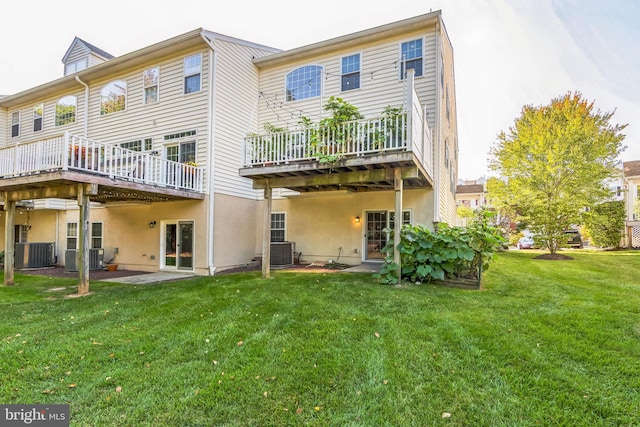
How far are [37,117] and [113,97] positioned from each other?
525 cm

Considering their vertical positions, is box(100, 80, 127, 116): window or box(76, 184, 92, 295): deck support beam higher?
box(100, 80, 127, 116): window

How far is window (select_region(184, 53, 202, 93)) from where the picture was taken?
35.7 ft

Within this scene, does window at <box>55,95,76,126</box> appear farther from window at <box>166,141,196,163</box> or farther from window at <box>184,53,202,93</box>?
window at <box>184,53,202,93</box>

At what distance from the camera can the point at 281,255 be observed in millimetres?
10992

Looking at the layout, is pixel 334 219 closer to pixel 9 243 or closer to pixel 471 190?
pixel 9 243

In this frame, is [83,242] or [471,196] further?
[471,196]

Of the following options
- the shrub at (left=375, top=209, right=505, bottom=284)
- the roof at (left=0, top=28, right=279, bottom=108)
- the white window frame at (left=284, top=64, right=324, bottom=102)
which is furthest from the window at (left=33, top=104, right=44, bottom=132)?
the shrub at (left=375, top=209, right=505, bottom=284)

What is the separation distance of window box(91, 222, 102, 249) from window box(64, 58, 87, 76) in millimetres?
7457

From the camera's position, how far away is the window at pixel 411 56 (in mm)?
10031

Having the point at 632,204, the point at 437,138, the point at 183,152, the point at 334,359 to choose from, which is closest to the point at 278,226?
the point at 183,152

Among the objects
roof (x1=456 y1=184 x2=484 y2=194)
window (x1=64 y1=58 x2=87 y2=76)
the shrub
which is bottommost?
the shrub

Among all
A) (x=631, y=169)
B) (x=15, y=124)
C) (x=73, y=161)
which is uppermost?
(x=15, y=124)

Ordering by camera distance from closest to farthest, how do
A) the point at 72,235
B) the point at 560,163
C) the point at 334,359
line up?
the point at 334,359, the point at 72,235, the point at 560,163

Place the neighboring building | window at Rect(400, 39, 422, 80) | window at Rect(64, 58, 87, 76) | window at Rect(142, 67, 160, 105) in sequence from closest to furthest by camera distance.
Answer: window at Rect(400, 39, 422, 80), window at Rect(142, 67, 160, 105), window at Rect(64, 58, 87, 76), the neighboring building
